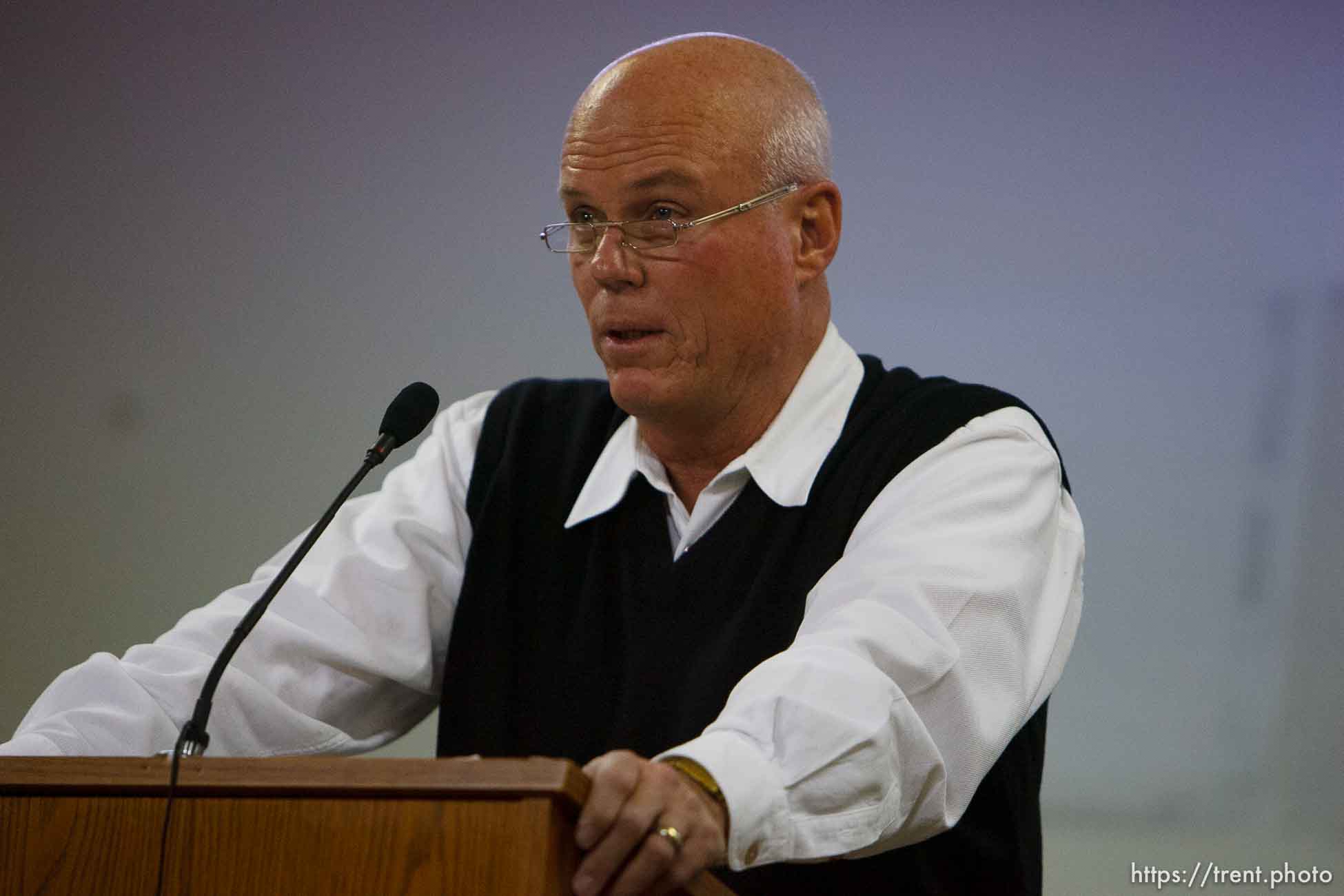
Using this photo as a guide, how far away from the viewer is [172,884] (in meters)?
1.10

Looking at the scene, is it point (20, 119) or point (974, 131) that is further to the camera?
point (20, 119)

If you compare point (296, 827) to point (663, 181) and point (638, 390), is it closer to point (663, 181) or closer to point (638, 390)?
point (638, 390)

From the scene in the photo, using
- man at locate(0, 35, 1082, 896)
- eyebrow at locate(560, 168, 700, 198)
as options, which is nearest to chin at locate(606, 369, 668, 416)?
man at locate(0, 35, 1082, 896)

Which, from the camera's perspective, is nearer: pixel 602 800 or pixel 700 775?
pixel 602 800

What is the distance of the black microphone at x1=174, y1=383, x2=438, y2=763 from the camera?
1.27 meters

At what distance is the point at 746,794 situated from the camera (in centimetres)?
119

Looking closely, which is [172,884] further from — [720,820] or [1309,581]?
[1309,581]

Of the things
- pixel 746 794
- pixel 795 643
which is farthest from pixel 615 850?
pixel 795 643

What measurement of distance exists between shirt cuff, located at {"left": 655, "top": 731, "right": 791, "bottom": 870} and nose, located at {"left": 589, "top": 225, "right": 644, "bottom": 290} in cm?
88

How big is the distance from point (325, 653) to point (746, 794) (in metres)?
0.96

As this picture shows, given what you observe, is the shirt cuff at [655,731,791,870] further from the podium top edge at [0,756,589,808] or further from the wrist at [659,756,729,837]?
the podium top edge at [0,756,589,808]

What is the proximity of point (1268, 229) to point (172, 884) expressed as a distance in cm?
238

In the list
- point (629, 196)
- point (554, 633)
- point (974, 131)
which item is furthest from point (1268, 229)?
point (554, 633)

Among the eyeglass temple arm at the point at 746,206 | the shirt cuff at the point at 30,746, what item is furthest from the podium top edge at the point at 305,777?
the eyeglass temple arm at the point at 746,206
